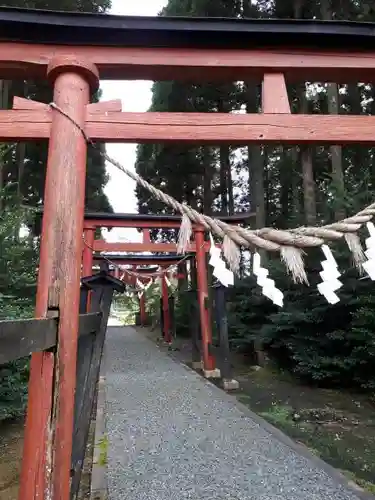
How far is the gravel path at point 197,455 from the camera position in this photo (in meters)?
2.85

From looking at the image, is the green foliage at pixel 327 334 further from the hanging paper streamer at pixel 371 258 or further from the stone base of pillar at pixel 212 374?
the hanging paper streamer at pixel 371 258

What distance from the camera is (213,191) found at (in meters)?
13.8

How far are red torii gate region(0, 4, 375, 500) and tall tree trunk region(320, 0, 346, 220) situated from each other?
375 centimetres

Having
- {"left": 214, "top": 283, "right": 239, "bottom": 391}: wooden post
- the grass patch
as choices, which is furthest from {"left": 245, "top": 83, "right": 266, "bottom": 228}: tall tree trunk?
the grass patch

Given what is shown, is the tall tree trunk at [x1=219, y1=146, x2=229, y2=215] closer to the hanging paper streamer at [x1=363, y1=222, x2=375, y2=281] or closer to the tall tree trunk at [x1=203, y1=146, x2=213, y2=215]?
the tall tree trunk at [x1=203, y1=146, x2=213, y2=215]

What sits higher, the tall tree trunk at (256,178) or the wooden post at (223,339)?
the tall tree trunk at (256,178)

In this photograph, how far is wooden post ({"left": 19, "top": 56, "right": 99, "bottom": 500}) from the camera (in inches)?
61.2


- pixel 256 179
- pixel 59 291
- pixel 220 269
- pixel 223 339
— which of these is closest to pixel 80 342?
pixel 59 291

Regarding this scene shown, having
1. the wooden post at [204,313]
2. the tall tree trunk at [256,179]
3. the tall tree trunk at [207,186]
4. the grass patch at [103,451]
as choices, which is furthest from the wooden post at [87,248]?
the tall tree trunk at [207,186]

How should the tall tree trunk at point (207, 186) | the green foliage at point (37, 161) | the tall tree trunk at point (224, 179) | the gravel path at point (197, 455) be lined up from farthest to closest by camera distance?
the tall tree trunk at point (224, 179), the tall tree trunk at point (207, 186), the green foliage at point (37, 161), the gravel path at point (197, 455)

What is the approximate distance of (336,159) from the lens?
714cm

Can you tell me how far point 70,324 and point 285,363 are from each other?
6818mm

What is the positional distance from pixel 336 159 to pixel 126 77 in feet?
18.5

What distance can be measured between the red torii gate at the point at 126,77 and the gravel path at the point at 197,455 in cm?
158
